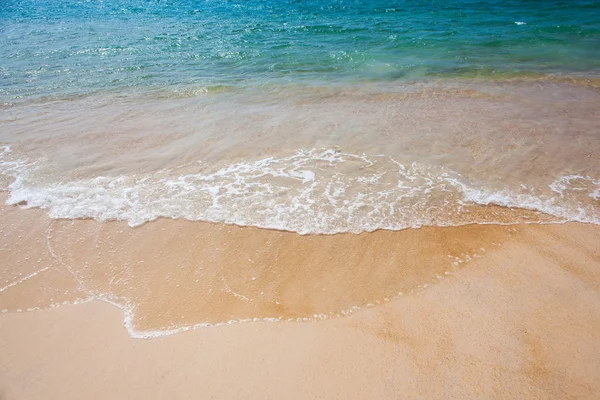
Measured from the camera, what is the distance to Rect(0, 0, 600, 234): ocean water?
5.43 m

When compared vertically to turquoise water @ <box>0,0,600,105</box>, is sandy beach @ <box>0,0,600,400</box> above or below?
below

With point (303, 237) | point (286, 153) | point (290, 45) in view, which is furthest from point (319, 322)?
point (290, 45)

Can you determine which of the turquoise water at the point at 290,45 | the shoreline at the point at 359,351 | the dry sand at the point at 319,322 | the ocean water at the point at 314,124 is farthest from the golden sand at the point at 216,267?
the turquoise water at the point at 290,45

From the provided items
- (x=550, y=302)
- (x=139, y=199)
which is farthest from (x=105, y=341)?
(x=550, y=302)

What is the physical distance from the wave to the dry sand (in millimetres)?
257

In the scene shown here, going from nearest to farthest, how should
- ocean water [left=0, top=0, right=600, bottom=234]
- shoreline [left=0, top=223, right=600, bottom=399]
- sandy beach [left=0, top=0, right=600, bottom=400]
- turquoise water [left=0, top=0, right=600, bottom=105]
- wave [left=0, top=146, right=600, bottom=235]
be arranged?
shoreline [left=0, top=223, right=600, bottom=399] < sandy beach [left=0, top=0, right=600, bottom=400] < wave [left=0, top=146, right=600, bottom=235] < ocean water [left=0, top=0, right=600, bottom=234] < turquoise water [left=0, top=0, right=600, bottom=105]

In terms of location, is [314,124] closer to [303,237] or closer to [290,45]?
[303,237]

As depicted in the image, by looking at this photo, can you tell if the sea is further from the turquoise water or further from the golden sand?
the turquoise water

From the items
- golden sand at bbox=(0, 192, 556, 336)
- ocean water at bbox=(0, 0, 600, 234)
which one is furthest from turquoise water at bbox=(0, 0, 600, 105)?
golden sand at bbox=(0, 192, 556, 336)

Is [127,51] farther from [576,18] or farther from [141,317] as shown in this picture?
[576,18]

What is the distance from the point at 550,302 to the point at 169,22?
837 inches

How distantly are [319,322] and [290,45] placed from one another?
522 inches

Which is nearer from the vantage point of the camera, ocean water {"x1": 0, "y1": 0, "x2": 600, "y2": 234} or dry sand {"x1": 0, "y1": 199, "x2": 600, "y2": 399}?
dry sand {"x1": 0, "y1": 199, "x2": 600, "y2": 399}

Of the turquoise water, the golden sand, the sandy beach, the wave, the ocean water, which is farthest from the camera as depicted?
the turquoise water
